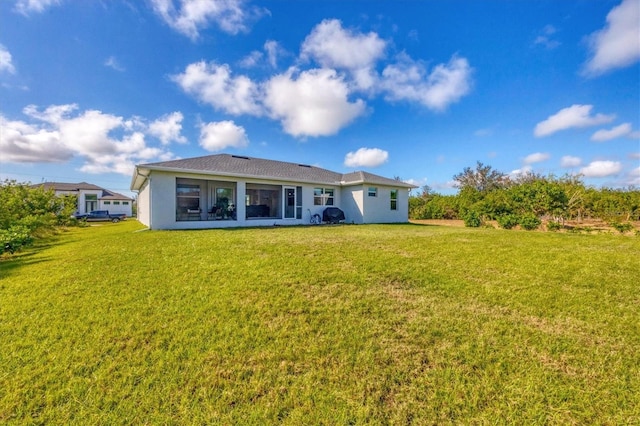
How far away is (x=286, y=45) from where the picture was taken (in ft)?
38.7

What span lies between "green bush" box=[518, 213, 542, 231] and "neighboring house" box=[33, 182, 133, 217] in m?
46.4

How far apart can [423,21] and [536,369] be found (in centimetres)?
1227

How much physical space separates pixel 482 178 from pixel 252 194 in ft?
112

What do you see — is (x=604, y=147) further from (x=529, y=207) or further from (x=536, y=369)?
(x=536, y=369)

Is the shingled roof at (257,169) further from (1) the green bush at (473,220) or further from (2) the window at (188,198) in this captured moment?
(1) the green bush at (473,220)

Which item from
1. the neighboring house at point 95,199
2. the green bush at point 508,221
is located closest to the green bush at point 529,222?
the green bush at point 508,221

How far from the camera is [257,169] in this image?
48.9ft

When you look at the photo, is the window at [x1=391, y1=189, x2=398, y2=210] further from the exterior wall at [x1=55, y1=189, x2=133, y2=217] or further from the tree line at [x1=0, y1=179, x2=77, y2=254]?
the exterior wall at [x1=55, y1=189, x2=133, y2=217]

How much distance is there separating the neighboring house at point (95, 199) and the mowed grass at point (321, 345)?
41.3 m

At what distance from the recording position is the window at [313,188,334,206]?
53.5 feet

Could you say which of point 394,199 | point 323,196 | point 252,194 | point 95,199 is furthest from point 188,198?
point 95,199

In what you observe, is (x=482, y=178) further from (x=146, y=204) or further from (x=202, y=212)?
(x=146, y=204)

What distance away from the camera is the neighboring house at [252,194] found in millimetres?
11750

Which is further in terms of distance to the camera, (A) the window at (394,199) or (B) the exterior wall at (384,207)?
(A) the window at (394,199)
